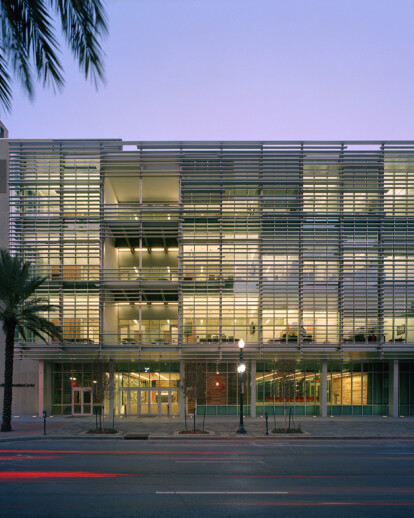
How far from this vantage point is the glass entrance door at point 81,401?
3353cm

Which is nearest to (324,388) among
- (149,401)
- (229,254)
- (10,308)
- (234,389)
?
(234,389)

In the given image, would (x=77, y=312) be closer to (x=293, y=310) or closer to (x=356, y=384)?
(x=293, y=310)

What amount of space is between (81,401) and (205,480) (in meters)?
21.7

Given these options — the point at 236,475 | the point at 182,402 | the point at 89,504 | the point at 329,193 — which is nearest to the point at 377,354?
the point at 329,193

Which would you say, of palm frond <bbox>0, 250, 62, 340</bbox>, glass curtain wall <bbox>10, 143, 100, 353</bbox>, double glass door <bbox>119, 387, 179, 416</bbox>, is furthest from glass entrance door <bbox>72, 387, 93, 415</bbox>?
palm frond <bbox>0, 250, 62, 340</bbox>

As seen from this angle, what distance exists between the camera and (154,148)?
32.5 metres

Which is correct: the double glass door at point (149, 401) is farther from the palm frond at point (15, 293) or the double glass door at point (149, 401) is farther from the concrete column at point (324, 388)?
the concrete column at point (324, 388)

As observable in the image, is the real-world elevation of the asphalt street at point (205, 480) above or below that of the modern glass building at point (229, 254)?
below

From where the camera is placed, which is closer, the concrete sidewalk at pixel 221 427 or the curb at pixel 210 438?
the curb at pixel 210 438

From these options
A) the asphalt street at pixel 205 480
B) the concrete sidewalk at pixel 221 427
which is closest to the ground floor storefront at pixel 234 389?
the concrete sidewalk at pixel 221 427

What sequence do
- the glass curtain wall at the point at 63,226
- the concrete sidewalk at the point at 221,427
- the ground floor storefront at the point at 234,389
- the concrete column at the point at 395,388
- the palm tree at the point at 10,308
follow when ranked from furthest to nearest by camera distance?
the ground floor storefront at the point at 234,389, the concrete column at the point at 395,388, the glass curtain wall at the point at 63,226, the palm tree at the point at 10,308, the concrete sidewalk at the point at 221,427

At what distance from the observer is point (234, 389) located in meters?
33.3

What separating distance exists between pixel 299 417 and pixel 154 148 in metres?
22.4

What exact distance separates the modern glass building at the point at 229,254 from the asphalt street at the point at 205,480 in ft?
34.1
